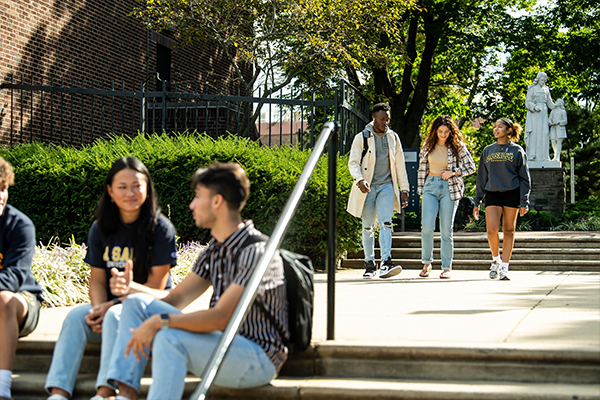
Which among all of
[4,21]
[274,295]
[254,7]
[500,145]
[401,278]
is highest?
[254,7]

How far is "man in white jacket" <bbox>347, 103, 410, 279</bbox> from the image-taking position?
686 cm

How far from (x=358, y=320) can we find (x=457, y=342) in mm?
970

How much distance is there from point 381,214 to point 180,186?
8.34ft

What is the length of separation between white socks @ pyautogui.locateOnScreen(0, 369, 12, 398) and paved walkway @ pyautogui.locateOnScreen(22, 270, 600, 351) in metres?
0.46

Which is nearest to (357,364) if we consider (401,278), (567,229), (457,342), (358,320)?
(457,342)

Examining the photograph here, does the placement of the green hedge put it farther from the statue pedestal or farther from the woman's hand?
the statue pedestal

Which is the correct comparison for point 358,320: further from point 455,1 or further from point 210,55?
point 455,1

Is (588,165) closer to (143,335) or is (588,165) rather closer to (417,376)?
(417,376)

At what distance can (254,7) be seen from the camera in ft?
44.0

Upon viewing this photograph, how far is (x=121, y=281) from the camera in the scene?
120 inches

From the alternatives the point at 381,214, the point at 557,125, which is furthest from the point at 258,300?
the point at 557,125

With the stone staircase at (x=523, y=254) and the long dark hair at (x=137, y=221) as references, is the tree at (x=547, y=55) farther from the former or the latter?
the long dark hair at (x=137, y=221)

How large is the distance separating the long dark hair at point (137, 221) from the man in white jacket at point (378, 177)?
3692 mm

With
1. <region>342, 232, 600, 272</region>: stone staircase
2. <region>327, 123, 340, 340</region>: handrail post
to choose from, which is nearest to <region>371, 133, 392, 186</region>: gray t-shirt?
<region>342, 232, 600, 272</region>: stone staircase
